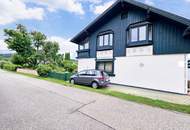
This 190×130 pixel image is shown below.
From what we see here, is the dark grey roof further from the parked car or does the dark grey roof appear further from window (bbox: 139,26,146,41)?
the parked car

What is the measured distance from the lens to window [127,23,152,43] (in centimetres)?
1374

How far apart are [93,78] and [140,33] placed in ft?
19.9

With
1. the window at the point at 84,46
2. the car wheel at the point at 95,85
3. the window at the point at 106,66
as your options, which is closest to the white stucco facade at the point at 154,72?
the window at the point at 106,66

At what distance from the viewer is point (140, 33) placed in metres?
14.4

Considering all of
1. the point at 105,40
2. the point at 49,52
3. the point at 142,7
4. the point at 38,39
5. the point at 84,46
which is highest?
the point at 38,39

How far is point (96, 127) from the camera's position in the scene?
4.84 m

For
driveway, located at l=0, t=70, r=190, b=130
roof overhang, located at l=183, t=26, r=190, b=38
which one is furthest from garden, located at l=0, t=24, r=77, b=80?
driveway, located at l=0, t=70, r=190, b=130

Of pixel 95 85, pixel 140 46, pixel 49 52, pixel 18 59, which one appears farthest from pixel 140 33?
pixel 18 59

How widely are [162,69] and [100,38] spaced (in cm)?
828

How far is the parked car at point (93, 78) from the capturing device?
44.7 feet

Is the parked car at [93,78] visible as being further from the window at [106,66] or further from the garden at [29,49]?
the garden at [29,49]

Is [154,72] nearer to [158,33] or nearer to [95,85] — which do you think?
[158,33]

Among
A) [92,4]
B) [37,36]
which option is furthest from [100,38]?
[37,36]

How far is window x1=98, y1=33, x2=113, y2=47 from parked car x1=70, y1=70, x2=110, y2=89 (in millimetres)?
4401
